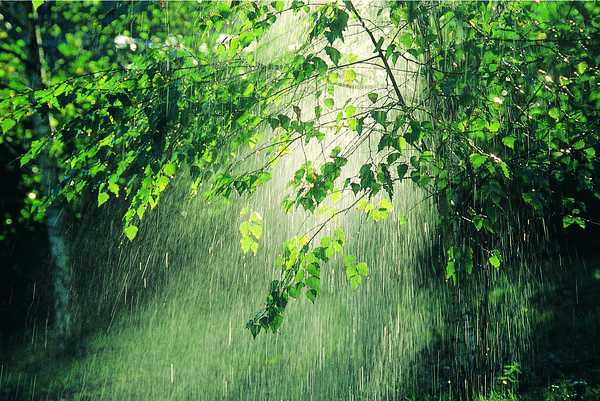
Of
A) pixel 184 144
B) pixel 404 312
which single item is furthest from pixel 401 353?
pixel 184 144

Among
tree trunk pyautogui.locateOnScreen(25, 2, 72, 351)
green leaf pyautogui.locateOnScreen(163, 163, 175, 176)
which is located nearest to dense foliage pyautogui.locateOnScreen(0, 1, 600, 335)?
green leaf pyautogui.locateOnScreen(163, 163, 175, 176)

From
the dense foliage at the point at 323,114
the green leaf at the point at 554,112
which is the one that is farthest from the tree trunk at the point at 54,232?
the green leaf at the point at 554,112

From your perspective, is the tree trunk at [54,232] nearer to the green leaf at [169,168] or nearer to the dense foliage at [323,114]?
the dense foliage at [323,114]

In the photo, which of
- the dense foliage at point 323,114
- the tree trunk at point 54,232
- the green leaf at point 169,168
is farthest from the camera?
the tree trunk at point 54,232

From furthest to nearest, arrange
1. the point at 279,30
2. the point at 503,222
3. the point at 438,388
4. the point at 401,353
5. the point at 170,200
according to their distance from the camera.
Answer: the point at 170,200 → the point at 401,353 → the point at 503,222 → the point at 438,388 → the point at 279,30

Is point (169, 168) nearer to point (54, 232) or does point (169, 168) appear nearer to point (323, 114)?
point (323, 114)

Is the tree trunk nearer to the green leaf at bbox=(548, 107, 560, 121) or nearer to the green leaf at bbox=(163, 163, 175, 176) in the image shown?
the green leaf at bbox=(163, 163, 175, 176)

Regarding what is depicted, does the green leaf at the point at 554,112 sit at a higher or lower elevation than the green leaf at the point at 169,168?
higher

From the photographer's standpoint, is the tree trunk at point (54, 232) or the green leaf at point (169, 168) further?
the tree trunk at point (54, 232)

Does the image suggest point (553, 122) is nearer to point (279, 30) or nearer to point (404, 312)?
point (279, 30)

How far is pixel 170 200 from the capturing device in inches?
A: 358

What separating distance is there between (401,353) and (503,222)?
2087 millimetres

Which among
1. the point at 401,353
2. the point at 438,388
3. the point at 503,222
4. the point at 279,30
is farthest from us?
the point at 401,353

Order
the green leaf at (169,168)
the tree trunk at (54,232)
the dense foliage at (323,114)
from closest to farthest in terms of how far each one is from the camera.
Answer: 1. the dense foliage at (323,114)
2. the green leaf at (169,168)
3. the tree trunk at (54,232)
